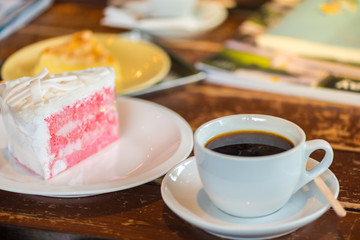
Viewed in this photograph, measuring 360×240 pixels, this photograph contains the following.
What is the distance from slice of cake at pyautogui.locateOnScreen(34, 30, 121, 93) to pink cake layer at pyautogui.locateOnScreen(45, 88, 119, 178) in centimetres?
23

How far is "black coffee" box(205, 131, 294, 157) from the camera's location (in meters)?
0.66

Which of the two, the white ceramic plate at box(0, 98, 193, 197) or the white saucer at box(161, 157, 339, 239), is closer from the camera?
the white saucer at box(161, 157, 339, 239)

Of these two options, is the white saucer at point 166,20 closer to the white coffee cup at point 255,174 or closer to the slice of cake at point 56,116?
the slice of cake at point 56,116

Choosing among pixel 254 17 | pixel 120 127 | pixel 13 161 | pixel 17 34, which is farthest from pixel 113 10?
pixel 13 161

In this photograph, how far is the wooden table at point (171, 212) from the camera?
0.68 metres

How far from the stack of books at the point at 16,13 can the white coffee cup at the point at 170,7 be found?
1.23 feet

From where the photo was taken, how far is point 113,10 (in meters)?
1.58

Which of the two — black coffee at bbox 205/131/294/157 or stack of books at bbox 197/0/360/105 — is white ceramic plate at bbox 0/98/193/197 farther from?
stack of books at bbox 197/0/360/105

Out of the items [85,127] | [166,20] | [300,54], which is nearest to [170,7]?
[166,20]

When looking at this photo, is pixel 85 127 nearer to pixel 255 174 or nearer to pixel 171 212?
pixel 171 212

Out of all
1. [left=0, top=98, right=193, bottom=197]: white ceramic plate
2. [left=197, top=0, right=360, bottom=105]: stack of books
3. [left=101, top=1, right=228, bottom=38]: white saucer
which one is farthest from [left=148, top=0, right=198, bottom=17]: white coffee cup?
[left=0, top=98, right=193, bottom=197]: white ceramic plate

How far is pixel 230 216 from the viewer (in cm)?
66

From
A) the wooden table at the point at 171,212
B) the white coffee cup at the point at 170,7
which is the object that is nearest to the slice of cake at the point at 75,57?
the wooden table at the point at 171,212

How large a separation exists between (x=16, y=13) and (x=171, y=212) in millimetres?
1014
